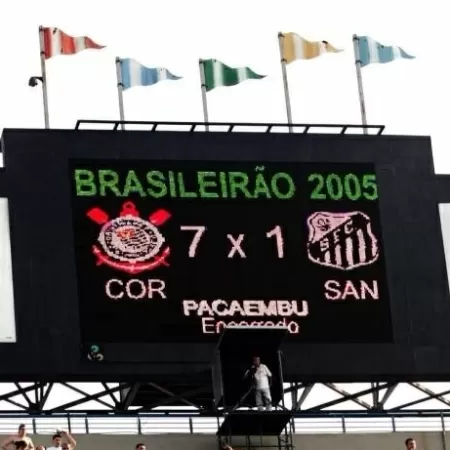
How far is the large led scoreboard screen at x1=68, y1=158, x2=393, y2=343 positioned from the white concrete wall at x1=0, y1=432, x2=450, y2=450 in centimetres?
333

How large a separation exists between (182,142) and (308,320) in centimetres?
385

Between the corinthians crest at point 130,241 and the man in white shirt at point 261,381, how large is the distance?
2325 millimetres

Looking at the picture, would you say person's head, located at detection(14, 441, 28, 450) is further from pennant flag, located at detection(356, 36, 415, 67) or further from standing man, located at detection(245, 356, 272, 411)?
pennant flag, located at detection(356, 36, 415, 67)

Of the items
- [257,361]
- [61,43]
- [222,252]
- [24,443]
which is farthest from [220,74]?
[24,443]

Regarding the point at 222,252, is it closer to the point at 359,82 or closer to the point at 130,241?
the point at 130,241

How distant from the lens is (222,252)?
35188 mm

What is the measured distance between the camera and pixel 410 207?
3644cm

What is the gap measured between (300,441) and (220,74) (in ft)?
22.5

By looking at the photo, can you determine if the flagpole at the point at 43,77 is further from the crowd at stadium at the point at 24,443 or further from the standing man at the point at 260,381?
the crowd at stadium at the point at 24,443

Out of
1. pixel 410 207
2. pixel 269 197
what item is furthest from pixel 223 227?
pixel 410 207

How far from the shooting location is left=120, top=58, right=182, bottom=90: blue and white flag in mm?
37312

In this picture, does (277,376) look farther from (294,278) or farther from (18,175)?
(18,175)

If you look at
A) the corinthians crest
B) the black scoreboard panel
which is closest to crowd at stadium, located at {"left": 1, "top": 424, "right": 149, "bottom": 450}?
the black scoreboard panel

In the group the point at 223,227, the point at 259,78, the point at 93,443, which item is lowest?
the point at 93,443
